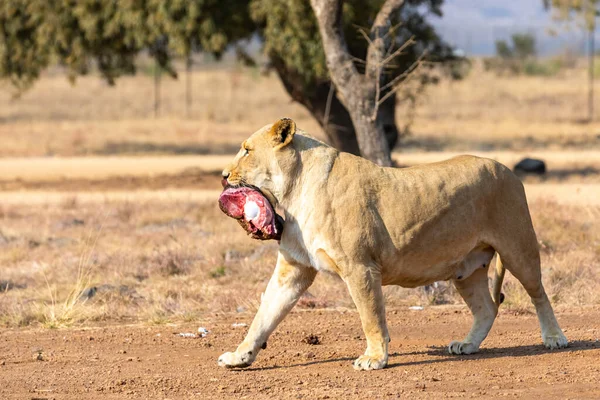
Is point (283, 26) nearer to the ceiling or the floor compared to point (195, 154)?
nearer to the ceiling

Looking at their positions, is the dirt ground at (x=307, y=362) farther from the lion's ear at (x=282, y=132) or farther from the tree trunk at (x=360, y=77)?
the tree trunk at (x=360, y=77)

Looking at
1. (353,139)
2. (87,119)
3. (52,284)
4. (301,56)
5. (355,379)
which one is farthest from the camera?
(87,119)

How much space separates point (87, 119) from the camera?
1628 inches

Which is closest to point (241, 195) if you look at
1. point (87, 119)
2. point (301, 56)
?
point (301, 56)

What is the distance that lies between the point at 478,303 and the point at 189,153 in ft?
71.6

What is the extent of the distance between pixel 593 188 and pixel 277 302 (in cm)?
1356

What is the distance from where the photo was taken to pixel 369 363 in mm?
6918

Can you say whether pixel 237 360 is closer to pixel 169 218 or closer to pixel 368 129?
pixel 368 129

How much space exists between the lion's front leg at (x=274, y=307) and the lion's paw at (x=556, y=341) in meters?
1.87

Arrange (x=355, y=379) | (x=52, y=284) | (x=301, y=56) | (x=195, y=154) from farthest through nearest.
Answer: (x=195, y=154) < (x=301, y=56) < (x=52, y=284) < (x=355, y=379)

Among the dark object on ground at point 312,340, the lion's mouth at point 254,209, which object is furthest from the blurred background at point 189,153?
the lion's mouth at point 254,209

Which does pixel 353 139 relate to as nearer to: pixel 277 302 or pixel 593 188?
pixel 593 188

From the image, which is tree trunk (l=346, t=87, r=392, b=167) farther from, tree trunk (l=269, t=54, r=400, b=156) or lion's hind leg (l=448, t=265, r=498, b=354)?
tree trunk (l=269, t=54, r=400, b=156)

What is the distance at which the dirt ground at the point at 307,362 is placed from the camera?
6547 mm
